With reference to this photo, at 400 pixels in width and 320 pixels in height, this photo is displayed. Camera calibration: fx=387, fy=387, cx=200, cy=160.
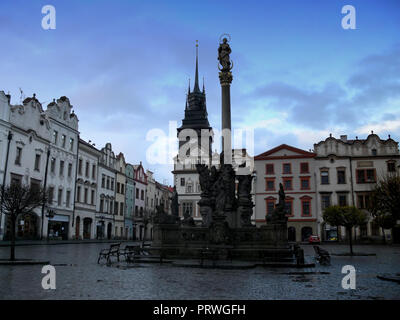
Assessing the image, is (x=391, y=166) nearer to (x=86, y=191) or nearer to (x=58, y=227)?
(x=86, y=191)

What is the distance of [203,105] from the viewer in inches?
3728

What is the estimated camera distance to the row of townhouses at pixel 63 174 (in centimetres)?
3797

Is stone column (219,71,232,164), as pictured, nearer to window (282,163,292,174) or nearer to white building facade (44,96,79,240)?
white building facade (44,96,79,240)

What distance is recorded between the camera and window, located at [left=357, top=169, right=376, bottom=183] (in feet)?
175

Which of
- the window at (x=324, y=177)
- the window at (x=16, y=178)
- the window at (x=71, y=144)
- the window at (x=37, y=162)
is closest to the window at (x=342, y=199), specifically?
the window at (x=324, y=177)

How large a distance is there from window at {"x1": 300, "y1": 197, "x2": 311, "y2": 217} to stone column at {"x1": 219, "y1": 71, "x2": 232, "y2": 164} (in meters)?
34.6

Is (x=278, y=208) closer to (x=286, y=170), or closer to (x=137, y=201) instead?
(x=286, y=170)

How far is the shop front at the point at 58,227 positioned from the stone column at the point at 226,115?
2657cm

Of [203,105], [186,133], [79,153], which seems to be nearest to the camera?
[79,153]

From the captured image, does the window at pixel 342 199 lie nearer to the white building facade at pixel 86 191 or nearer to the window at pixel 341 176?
the window at pixel 341 176

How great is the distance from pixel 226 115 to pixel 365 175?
120 feet
